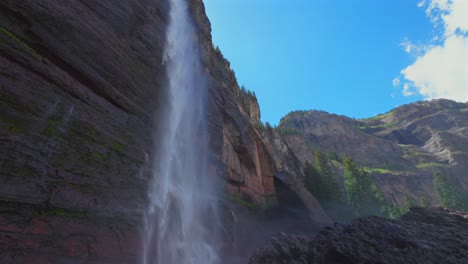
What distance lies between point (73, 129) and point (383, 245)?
15678mm

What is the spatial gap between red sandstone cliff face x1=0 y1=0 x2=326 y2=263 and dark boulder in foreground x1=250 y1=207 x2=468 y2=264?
9.94 m

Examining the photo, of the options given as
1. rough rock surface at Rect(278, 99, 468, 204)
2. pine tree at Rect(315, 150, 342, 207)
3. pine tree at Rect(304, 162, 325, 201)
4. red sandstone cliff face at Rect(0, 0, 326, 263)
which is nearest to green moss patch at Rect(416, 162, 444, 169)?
rough rock surface at Rect(278, 99, 468, 204)

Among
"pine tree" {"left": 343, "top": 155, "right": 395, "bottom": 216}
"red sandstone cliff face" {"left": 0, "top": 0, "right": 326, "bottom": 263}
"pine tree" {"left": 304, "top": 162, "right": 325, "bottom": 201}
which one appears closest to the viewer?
"red sandstone cliff face" {"left": 0, "top": 0, "right": 326, "bottom": 263}

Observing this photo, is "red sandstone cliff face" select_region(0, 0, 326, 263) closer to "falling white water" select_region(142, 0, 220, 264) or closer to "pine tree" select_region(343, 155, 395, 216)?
"falling white water" select_region(142, 0, 220, 264)

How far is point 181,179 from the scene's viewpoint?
21578 millimetres

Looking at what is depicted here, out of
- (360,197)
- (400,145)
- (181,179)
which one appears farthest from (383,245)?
(400,145)

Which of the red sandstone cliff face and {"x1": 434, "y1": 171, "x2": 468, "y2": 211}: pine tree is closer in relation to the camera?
the red sandstone cliff face

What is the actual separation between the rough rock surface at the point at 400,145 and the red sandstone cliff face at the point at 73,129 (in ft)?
245

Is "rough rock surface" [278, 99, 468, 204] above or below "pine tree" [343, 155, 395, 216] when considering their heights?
above

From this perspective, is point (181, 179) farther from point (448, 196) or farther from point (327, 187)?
point (448, 196)

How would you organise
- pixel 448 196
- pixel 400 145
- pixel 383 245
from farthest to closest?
1. pixel 400 145
2. pixel 448 196
3. pixel 383 245

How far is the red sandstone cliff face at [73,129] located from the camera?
33.6ft

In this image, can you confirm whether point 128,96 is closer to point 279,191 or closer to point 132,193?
point 132,193

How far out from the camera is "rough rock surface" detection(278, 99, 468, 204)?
113812mm
